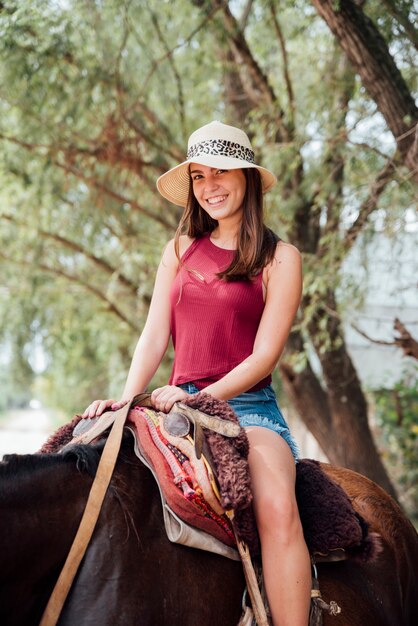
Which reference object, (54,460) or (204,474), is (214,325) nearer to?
(204,474)

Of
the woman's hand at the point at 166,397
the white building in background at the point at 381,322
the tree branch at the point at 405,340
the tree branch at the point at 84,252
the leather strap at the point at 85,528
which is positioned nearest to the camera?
the leather strap at the point at 85,528

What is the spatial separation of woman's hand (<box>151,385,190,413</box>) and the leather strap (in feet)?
0.75

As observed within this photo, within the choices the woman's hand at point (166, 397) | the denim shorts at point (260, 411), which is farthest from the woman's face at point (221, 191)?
the woman's hand at point (166, 397)

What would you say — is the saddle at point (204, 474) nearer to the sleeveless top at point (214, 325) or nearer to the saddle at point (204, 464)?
the saddle at point (204, 464)

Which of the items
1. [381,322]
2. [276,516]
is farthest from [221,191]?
[381,322]

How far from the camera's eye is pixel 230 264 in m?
3.11

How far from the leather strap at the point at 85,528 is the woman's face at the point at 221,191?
3.95ft

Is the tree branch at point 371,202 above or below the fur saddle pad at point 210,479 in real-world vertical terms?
above

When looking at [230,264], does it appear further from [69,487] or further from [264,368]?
[69,487]

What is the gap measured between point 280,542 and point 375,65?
129 inches

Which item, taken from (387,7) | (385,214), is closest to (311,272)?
(385,214)

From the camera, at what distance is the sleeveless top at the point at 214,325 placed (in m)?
3.01

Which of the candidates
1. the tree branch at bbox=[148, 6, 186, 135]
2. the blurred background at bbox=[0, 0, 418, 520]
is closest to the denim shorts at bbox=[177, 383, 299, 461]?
the blurred background at bbox=[0, 0, 418, 520]

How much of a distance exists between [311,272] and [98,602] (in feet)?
13.9
